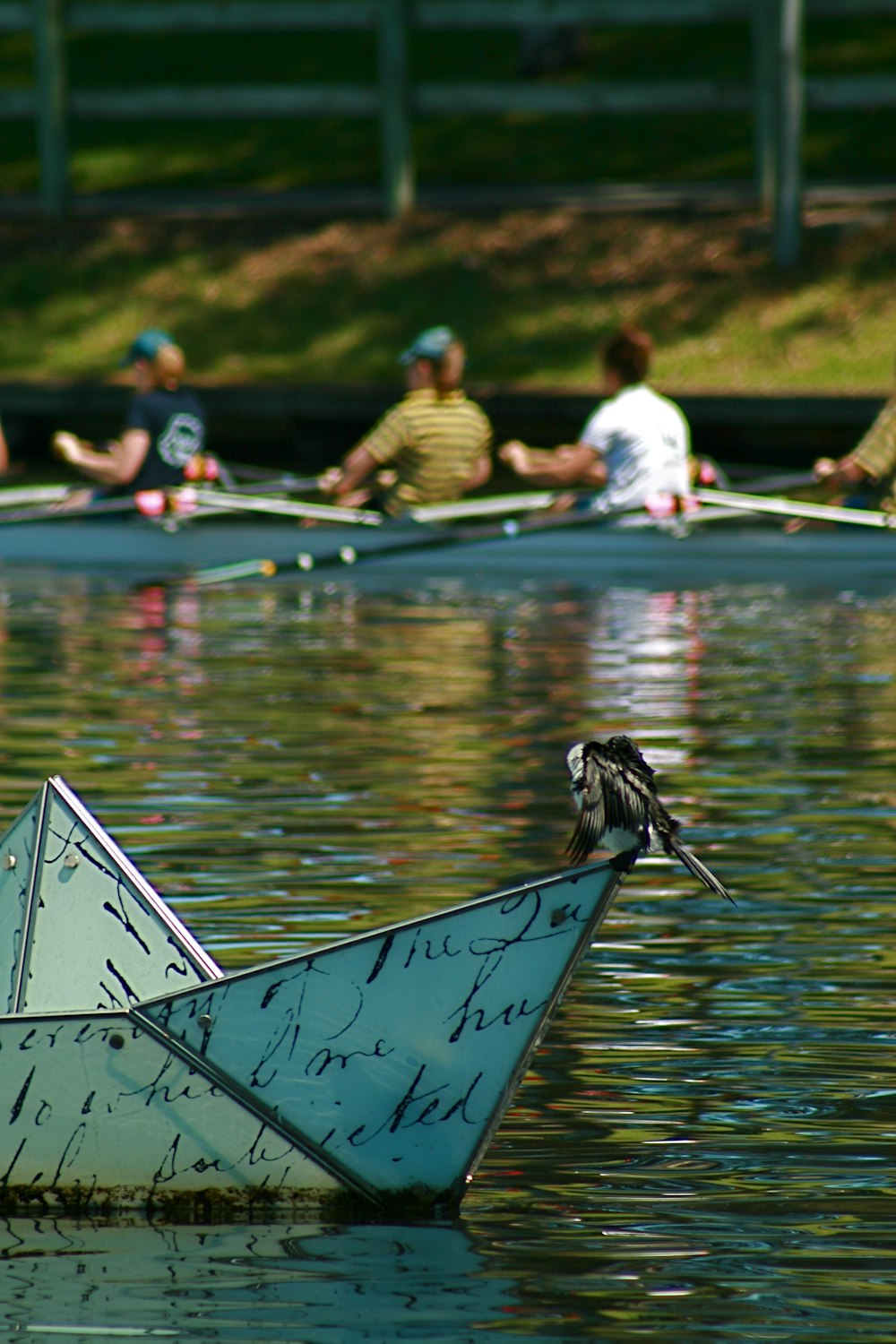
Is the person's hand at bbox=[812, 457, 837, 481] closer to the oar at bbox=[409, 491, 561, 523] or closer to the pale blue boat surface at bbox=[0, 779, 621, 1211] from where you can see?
the oar at bbox=[409, 491, 561, 523]

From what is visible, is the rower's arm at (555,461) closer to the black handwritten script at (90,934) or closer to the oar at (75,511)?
the oar at (75,511)

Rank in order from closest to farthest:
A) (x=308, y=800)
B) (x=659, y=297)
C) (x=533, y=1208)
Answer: (x=533, y=1208) → (x=308, y=800) → (x=659, y=297)

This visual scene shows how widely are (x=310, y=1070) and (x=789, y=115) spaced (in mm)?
17048

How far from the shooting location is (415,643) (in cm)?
1313

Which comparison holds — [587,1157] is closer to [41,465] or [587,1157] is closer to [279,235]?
[41,465]

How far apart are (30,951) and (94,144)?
24.6 metres

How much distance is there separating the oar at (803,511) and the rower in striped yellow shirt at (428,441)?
1261 mm

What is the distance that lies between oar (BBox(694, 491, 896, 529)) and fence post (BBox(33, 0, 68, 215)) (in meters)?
11.7

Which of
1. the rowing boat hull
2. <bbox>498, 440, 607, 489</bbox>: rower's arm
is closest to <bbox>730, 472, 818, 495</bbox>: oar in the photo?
the rowing boat hull

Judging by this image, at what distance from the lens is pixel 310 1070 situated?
4871 millimetres

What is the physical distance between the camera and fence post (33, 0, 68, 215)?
24391 mm

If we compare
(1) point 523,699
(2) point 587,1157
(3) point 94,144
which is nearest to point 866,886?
(2) point 587,1157

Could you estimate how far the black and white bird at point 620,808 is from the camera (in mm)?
4570

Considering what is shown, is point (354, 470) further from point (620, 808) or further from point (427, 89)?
point (620, 808)
